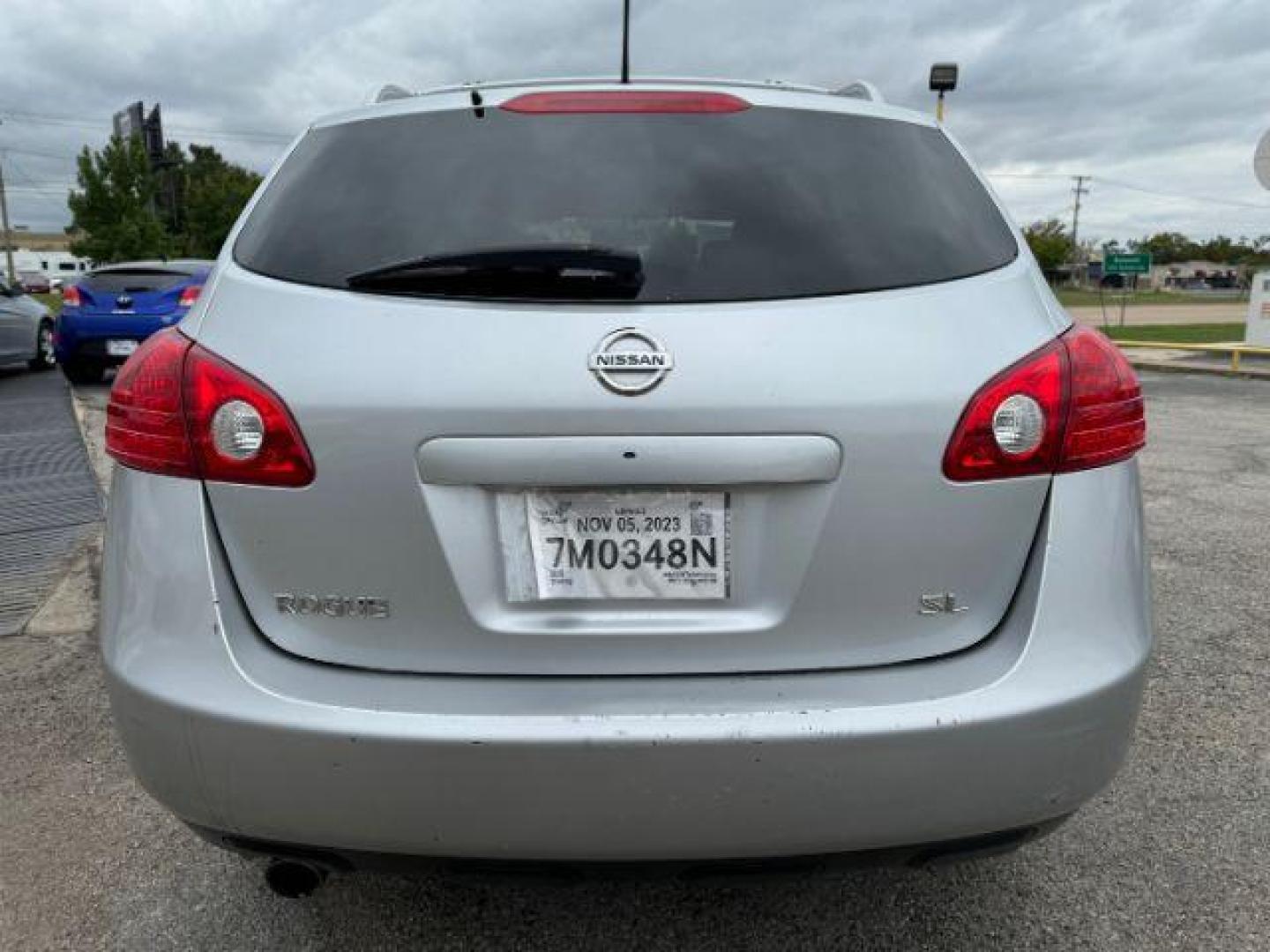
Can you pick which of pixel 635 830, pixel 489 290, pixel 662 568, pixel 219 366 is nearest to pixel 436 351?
pixel 489 290

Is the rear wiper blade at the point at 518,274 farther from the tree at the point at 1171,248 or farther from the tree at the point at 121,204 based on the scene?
the tree at the point at 1171,248

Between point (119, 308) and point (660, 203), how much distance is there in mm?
11581

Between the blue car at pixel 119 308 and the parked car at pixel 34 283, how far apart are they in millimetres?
60434

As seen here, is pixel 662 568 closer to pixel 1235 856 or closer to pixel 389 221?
pixel 389 221

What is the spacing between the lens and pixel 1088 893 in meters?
2.30

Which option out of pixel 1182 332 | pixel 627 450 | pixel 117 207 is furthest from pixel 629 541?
pixel 117 207

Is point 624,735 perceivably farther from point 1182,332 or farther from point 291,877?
point 1182,332

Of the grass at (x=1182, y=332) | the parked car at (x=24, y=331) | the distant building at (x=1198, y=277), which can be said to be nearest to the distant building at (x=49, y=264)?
the parked car at (x=24, y=331)

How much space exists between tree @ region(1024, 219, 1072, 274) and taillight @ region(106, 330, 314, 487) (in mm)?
79426

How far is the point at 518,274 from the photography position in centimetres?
170

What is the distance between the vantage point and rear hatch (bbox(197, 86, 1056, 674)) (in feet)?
5.24

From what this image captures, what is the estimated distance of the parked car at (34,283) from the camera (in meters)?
65.9

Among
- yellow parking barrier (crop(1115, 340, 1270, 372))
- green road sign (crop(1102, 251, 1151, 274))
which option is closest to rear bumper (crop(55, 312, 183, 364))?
yellow parking barrier (crop(1115, 340, 1270, 372))

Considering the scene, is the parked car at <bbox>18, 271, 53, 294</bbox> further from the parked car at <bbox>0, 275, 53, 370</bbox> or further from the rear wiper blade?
the rear wiper blade
